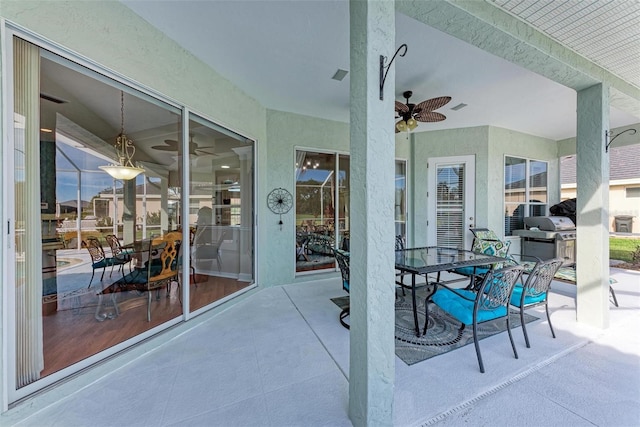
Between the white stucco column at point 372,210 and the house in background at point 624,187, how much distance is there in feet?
25.8

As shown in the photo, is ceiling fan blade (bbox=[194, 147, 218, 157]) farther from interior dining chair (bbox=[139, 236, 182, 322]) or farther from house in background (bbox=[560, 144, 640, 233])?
house in background (bbox=[560, 144, 640, 233])

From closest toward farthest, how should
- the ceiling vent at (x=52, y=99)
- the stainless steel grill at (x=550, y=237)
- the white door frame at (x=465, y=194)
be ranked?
the ceiling vent at (x=52, y=99), the stainless steel grill at (x=550, y=237), the white door frame at (x=465, y=194)

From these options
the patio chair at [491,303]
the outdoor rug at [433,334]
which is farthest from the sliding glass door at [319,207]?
the patio chair at [491,303]

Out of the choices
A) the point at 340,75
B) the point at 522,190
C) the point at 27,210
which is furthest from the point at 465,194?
the point at 27,210

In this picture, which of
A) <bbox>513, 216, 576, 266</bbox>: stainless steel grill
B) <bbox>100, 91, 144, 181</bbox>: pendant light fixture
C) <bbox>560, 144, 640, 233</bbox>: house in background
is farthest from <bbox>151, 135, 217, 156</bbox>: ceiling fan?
<bbox>560, 144, 640, 233</bbox>: house in background

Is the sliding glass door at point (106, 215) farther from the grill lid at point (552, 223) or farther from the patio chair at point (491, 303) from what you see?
the grill lid at point (552, 223)

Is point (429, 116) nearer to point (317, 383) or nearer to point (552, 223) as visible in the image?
point (317, 383)

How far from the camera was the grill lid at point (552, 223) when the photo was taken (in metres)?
4.78

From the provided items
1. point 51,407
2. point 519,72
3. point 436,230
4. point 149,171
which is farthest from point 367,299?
point 436,230

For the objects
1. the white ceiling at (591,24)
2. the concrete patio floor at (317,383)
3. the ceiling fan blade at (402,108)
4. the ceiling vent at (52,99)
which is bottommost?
the concrete patio floor at (317,383)

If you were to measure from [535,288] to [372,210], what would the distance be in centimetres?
216

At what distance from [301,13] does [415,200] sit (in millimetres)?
4134

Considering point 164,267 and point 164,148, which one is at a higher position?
point 164,148

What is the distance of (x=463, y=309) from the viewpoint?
2.14 m
